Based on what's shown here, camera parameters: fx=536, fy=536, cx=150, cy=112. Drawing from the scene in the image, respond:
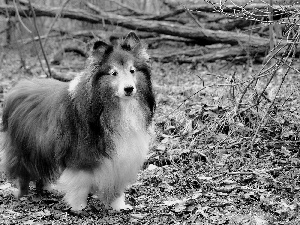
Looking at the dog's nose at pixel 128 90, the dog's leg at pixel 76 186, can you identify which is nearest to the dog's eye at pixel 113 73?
the dog's nose at pixel 128 90

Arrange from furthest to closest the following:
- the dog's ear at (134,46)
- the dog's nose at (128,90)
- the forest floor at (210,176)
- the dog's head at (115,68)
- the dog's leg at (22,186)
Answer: the dog's leg at (22,186)
the dog's ear at (134,46)
the forest floor at (210,176)
the dog's head at (115,68)
the dog's nose at (128,90)

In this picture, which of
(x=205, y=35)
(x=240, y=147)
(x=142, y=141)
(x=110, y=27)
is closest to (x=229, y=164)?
(x=240, y=147)

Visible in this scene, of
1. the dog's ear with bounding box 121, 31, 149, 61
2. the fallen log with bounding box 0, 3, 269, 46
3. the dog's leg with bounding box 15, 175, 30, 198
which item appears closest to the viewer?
the dog's ear with bounding box 121, 31, 149, 61

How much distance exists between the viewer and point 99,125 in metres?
5.36

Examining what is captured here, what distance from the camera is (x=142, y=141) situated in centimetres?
556

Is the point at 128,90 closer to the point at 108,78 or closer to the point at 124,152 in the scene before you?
the point at 108,78

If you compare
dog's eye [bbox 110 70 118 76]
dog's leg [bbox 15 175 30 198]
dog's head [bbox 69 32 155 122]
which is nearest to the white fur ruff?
dog's head [bbox 69 32 155 122]

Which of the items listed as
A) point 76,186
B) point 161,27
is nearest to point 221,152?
point 76,186

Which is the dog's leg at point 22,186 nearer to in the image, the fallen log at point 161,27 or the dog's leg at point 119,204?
the dog's leg at point 119,204

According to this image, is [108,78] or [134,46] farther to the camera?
[134,46]

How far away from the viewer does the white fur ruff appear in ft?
17.7

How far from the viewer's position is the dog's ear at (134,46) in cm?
557

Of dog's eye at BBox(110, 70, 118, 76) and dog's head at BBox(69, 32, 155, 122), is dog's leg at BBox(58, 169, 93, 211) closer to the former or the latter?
dog's head at BBox(69, 32, 155, 122)

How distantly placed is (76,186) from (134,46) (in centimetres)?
157
